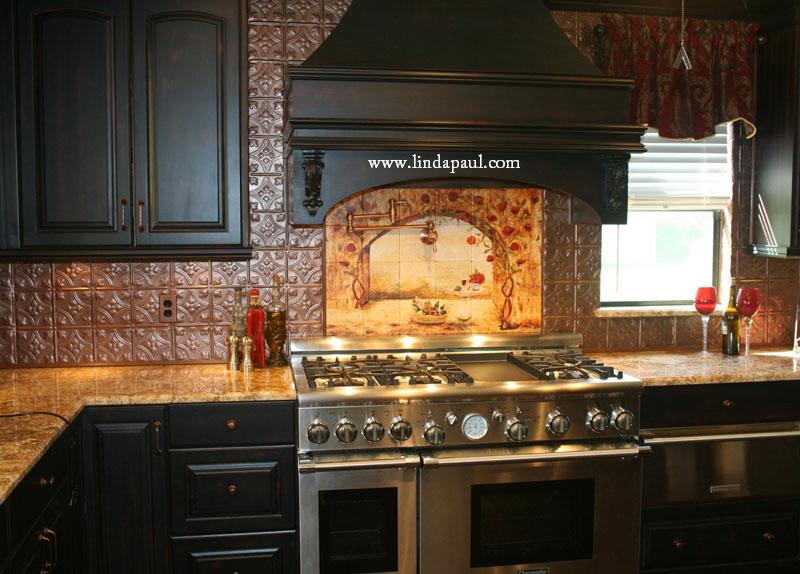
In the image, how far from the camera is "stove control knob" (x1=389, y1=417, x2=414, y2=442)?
2.82 meters

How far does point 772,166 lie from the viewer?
3.71 meters

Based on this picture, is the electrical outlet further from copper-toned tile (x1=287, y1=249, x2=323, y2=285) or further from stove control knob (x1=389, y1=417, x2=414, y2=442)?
stove control knob (x1=389, y1=417, x2=414, y2=442)

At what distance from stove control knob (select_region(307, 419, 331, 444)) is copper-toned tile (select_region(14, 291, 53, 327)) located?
1289mm

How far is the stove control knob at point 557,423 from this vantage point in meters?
2.90

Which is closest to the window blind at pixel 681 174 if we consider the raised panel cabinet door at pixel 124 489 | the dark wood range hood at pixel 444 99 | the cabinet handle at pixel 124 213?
the dark wood range hood at pixel 444 99

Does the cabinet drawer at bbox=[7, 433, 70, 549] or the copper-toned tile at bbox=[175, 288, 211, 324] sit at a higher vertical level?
the copper-toned tile at bbox=[175, 288, 211, 324]

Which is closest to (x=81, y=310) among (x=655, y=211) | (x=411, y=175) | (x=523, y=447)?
(x=411, y=175)

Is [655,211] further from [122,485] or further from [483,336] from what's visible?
[122,485]

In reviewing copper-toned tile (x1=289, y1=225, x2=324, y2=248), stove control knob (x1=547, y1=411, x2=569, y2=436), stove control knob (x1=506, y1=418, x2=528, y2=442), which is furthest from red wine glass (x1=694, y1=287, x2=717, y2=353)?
copper-toned tile (x1=289, y1=225, x2=324, y2=248)

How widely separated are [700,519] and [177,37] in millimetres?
2666

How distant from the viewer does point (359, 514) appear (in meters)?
2.85

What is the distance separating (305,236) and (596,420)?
137cm

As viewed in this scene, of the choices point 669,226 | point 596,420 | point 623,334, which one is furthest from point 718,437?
point 669,226

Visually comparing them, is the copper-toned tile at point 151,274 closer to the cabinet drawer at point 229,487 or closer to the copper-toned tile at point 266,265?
the copper-toned tile at point 266,265
